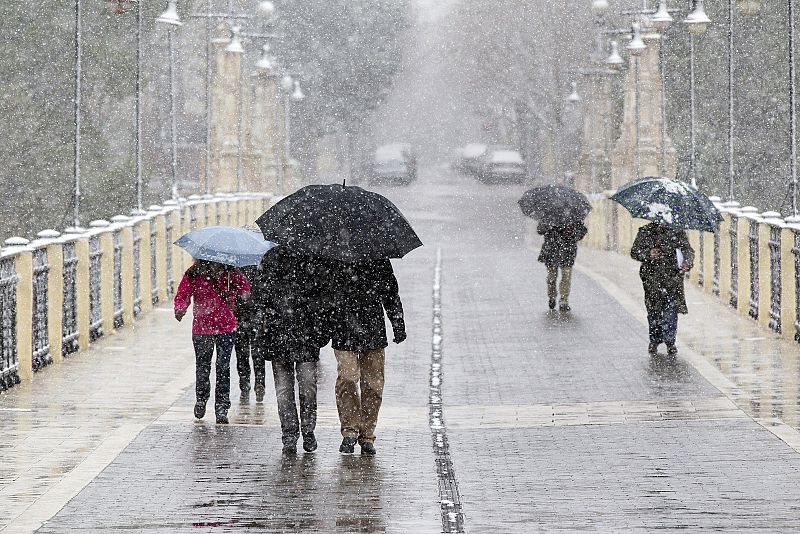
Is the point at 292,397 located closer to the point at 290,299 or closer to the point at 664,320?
the point at 290,299

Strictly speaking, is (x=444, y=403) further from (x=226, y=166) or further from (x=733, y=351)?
(x=226, y=166)

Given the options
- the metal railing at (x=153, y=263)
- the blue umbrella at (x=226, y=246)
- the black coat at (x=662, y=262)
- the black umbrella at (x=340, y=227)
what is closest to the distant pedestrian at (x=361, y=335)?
the black umbrella at (x=340, y=227)

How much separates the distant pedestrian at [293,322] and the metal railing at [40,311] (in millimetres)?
5115

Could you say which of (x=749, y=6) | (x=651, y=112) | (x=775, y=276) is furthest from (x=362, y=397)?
(x=651, y=112)

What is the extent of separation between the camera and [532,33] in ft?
230

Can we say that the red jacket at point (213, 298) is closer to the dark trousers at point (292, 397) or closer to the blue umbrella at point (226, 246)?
the blue umbrella at point (226, 246)

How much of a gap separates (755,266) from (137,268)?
7.63 metres

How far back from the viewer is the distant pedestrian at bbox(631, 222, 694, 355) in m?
16.7

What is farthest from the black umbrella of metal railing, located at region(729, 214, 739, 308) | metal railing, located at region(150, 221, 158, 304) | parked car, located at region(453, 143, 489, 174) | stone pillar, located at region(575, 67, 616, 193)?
parked car, located at region(453, 143, 489, 174)

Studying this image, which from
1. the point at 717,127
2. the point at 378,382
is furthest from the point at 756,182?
the point at 378,382

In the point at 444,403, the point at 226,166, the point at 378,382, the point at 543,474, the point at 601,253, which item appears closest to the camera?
the point at 543,474

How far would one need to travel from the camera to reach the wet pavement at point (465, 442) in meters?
9.07

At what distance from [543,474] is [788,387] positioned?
4.53 meters

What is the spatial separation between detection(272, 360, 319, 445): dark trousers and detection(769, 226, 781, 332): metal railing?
29.3 ft
